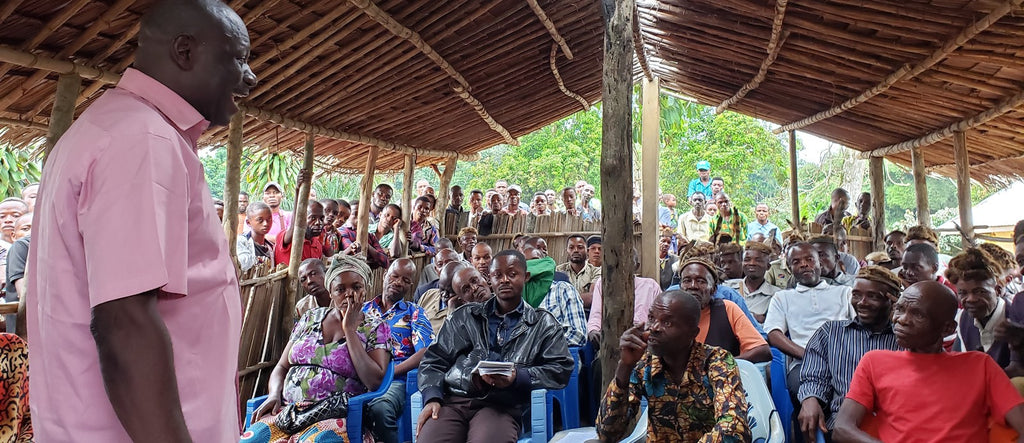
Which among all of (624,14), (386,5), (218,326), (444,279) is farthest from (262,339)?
(218,326)

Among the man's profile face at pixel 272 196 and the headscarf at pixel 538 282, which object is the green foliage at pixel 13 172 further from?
the headscarf at pixel 538 282

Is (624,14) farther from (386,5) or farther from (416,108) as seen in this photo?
(416,108)

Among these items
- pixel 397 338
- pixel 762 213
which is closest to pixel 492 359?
pixel 397 338

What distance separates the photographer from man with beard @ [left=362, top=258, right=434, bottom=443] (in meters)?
4.16

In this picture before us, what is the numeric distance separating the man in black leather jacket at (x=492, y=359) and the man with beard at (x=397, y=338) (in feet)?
1.07

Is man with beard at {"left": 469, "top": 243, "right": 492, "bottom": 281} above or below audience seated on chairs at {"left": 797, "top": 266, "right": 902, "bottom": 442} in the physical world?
above

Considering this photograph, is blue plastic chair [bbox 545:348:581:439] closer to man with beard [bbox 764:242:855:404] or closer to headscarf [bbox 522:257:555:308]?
headscarf [bbox 522:257:555:308]

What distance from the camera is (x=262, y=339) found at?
6.14 metres

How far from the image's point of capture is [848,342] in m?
3.73

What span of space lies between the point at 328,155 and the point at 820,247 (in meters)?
6.82

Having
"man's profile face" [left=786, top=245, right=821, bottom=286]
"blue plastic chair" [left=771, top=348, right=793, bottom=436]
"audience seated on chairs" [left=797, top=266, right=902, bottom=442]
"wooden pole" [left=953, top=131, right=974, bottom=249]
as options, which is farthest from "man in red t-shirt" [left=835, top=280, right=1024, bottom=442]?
"wooden pole" [left=953, top=131, right=974, bottom=249]

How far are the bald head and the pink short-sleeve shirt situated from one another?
3 centimetres

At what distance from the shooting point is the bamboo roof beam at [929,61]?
4.87 meters

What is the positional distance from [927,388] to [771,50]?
4603 mm
